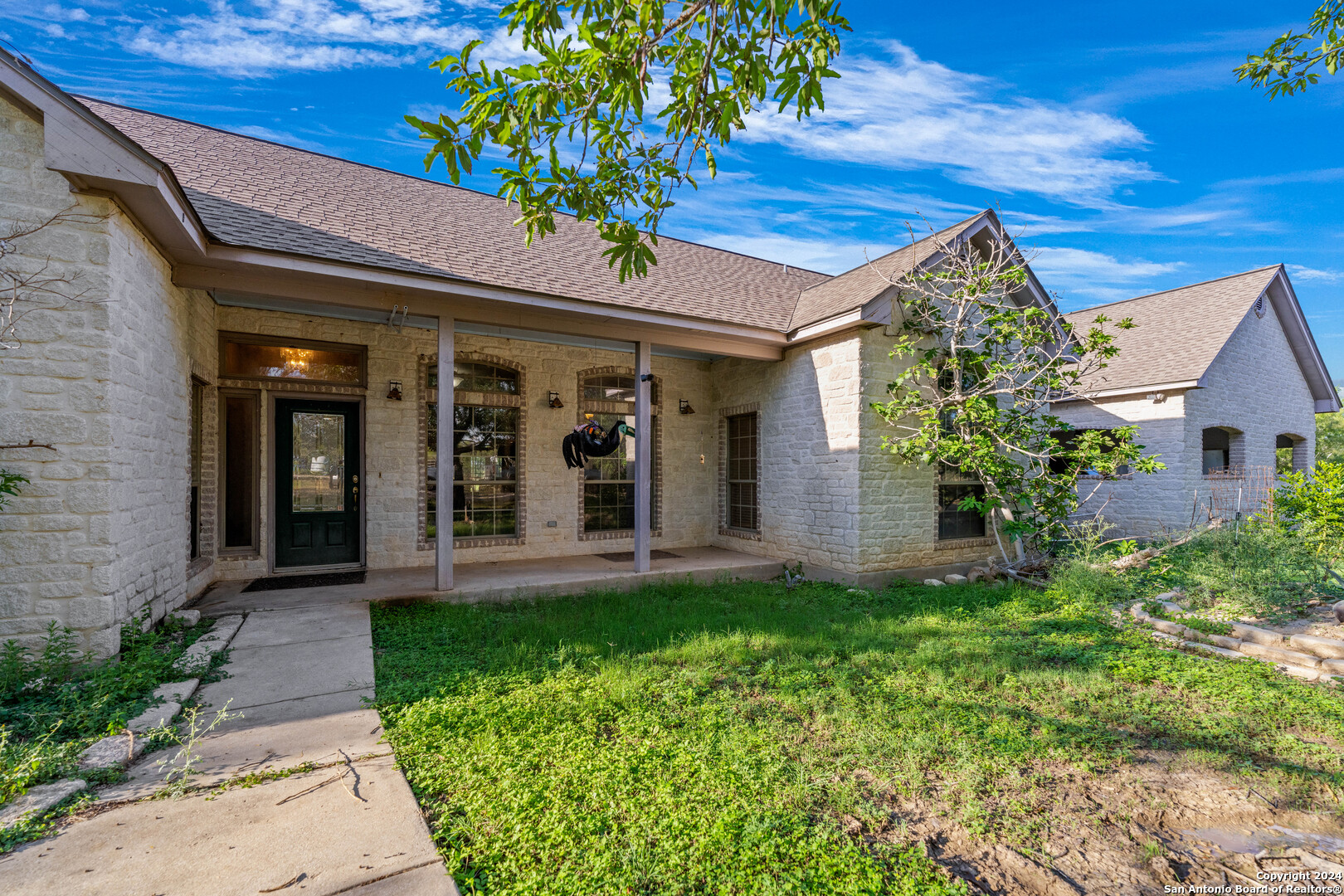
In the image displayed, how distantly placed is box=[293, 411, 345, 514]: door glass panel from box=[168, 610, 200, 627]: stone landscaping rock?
2316mm

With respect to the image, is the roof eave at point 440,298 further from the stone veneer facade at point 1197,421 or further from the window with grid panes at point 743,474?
the stone veneer facade at point 1197,421

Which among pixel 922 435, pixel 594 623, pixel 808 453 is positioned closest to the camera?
pixel 594 623

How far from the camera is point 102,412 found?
12.9 feet

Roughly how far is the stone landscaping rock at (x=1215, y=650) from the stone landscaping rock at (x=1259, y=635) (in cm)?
26

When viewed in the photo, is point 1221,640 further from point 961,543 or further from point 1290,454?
point 1290,454

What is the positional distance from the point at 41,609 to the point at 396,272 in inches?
149

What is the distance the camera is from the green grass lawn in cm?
229

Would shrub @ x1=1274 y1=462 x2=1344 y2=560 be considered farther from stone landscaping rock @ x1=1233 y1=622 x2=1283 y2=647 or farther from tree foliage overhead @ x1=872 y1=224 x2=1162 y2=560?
stone landscaping rock @ x1=1233 y1=622 x2=1283 y2=647

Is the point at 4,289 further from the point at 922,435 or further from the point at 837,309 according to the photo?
the point at 922,435

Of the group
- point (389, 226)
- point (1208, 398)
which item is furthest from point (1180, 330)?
point (389, 226)

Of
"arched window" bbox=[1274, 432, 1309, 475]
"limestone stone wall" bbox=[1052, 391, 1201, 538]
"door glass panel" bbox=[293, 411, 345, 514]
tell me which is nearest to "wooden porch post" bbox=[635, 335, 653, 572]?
Answer: "door glass panel" bbox=[293, 411, 345, 514]

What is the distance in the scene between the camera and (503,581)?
22.3ft

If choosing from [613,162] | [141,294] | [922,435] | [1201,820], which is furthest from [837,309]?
[141,294]

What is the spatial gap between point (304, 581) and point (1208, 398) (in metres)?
16.4
